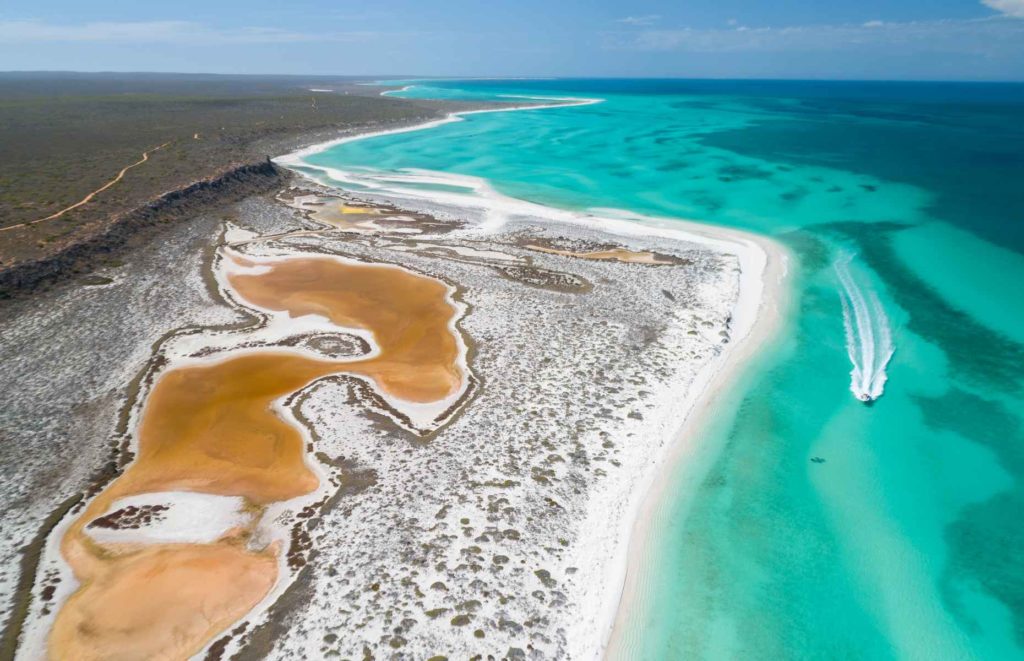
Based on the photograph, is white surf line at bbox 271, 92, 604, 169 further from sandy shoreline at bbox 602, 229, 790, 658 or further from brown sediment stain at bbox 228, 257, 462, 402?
sandy shoreline at bbox 602, 229, 790, 658

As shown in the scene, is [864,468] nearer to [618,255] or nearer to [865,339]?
[865,339]

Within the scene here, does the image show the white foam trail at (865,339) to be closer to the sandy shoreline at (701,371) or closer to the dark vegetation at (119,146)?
the sandy shoreline at (701,371)

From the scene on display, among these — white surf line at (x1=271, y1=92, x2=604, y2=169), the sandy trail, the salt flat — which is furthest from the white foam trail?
white surf line at (x1=271, y1=92, x2=604, y2=169)

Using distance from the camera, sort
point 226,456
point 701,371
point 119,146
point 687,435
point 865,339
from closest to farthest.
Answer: point 226,456, point 687,435, point 701,371, point 865,339, point 119,146

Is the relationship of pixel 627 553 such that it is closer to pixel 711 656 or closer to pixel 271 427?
pixel 711 656

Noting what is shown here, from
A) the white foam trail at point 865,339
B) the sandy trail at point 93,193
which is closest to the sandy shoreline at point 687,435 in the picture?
the white foam trail at point 865,339

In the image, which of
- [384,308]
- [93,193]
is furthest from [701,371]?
[93,193]
